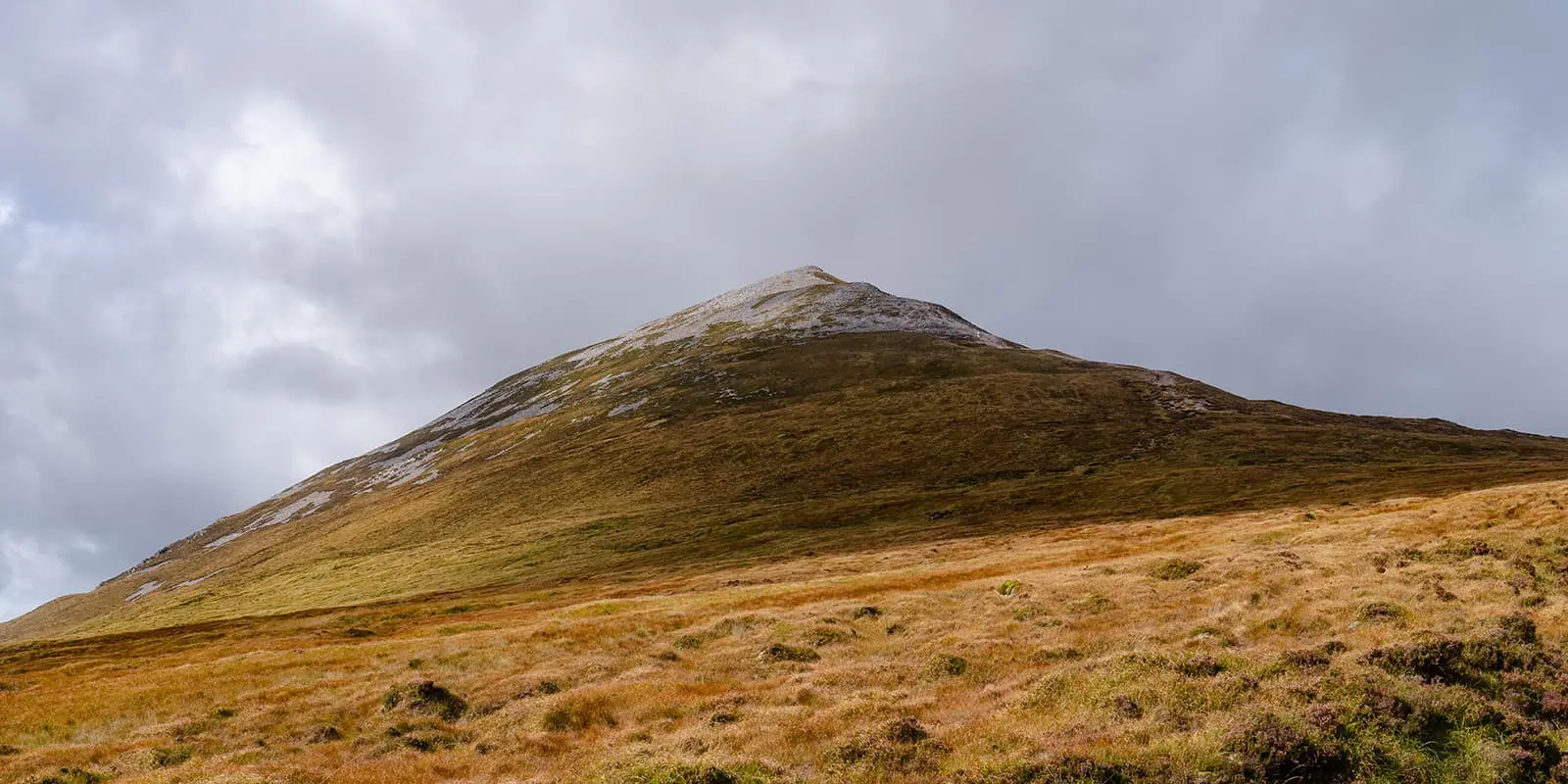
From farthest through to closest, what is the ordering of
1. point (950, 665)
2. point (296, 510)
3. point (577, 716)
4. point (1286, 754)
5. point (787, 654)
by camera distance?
point (296, 510), point (787, 654), point (950, 665), point (577, 716), point (1286, 754)

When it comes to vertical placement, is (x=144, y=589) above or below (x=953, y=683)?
above

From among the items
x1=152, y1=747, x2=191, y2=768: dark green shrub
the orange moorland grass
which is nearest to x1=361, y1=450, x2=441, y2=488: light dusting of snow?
the orange moorland grass

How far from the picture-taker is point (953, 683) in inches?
1105

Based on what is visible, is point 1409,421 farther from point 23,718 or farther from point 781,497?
point 23,718

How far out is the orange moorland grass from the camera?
57.3ft

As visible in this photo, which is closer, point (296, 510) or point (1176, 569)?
point (1176, 569)

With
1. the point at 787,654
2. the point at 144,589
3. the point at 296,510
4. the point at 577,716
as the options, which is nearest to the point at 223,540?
the point at 296,510

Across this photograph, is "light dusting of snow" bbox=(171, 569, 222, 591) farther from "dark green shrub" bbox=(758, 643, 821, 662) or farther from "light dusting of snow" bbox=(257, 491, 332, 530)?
"dark green shrub" bbox=(758, 643, 821, 662)

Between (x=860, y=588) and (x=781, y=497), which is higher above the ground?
(x=781, y=497)

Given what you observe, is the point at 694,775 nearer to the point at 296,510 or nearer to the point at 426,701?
the point at 426,701

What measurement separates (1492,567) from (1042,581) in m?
21.0

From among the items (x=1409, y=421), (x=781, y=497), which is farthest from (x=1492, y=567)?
(x=1409, y=421)

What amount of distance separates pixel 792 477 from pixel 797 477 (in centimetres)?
80

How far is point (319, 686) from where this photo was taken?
3806cm
